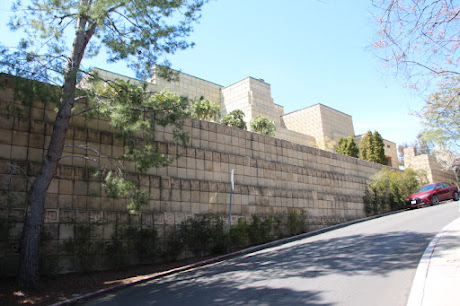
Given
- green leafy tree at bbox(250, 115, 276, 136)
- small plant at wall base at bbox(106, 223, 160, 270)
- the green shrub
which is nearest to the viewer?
small plant at wall base at bbox(106, 223, 160, 270)

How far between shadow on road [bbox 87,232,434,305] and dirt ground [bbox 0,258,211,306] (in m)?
0.79

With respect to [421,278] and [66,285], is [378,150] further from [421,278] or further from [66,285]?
[66,285]

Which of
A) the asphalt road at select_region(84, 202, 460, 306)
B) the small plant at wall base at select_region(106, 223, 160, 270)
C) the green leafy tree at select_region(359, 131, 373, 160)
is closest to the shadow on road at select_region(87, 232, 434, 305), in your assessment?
the asphalt road at select_region(84, 202, 460, 306)

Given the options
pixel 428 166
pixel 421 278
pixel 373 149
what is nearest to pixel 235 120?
pixel 373 149

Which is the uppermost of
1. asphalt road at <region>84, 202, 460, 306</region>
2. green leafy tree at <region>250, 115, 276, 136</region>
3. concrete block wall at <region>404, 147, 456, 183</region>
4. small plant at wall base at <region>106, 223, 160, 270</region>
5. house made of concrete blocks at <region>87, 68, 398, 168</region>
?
house made of concrete blocks at <region>87, 68, 398, 168</region>

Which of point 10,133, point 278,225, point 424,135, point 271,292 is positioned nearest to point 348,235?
point 278,225

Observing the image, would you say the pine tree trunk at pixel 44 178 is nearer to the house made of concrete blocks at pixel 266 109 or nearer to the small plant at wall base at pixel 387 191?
the house made of concrete blocks at pixel 266 109

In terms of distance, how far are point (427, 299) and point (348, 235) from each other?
7130 mm

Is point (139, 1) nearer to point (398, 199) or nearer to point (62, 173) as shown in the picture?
point (62, 173)

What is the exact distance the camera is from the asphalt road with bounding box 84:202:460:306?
5.89 metres

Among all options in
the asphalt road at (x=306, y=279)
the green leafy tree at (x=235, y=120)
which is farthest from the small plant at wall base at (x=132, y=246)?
the green leafy tree at (x=235, y=120)

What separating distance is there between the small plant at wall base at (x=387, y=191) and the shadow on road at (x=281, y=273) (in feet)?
31.2

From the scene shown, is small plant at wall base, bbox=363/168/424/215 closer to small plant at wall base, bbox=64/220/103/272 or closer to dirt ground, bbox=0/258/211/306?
dirt ground, bbox=0/258/211/306

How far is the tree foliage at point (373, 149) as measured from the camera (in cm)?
2527
